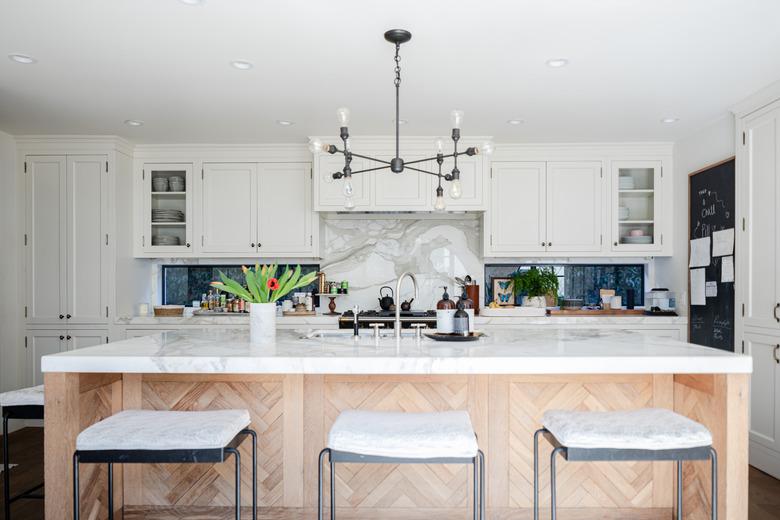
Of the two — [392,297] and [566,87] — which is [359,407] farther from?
[392,297]

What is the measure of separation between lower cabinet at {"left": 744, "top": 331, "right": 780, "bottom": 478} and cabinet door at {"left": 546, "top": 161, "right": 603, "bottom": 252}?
1523mm

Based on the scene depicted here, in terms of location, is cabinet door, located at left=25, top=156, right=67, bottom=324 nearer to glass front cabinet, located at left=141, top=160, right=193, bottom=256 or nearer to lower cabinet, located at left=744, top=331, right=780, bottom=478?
glass front cabinet, located at left=141, top=160, right=193, bottom=256

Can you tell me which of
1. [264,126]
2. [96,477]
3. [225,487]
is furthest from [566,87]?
[96,477]

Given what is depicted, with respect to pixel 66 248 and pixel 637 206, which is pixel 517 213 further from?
pixel 66 248

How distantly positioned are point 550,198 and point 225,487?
11.8ft

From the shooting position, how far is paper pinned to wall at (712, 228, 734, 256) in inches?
156

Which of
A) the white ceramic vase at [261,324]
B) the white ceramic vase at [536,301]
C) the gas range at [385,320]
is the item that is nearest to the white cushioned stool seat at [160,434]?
the white ceramic vase at [261,324]

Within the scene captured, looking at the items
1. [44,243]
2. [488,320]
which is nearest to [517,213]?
[488,320]

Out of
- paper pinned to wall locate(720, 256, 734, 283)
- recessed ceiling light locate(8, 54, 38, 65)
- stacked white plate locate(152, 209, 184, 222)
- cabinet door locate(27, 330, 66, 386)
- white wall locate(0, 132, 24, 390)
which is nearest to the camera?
recessed ceiling light locate(8, 54, 38, 65)

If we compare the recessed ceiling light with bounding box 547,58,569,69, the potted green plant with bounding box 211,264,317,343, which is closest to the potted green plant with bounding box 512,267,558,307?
the recessed ceiling light with bounding box 547,58,569,69

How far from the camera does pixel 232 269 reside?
17.8 feet

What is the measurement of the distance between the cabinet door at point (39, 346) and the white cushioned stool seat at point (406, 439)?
3.84 metres

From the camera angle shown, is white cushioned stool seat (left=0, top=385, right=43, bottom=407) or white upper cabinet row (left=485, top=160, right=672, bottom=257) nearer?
white cushioned stool seat (left=0, top=385, right=43, bottom=407)

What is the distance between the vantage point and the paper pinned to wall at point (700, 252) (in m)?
4.30
